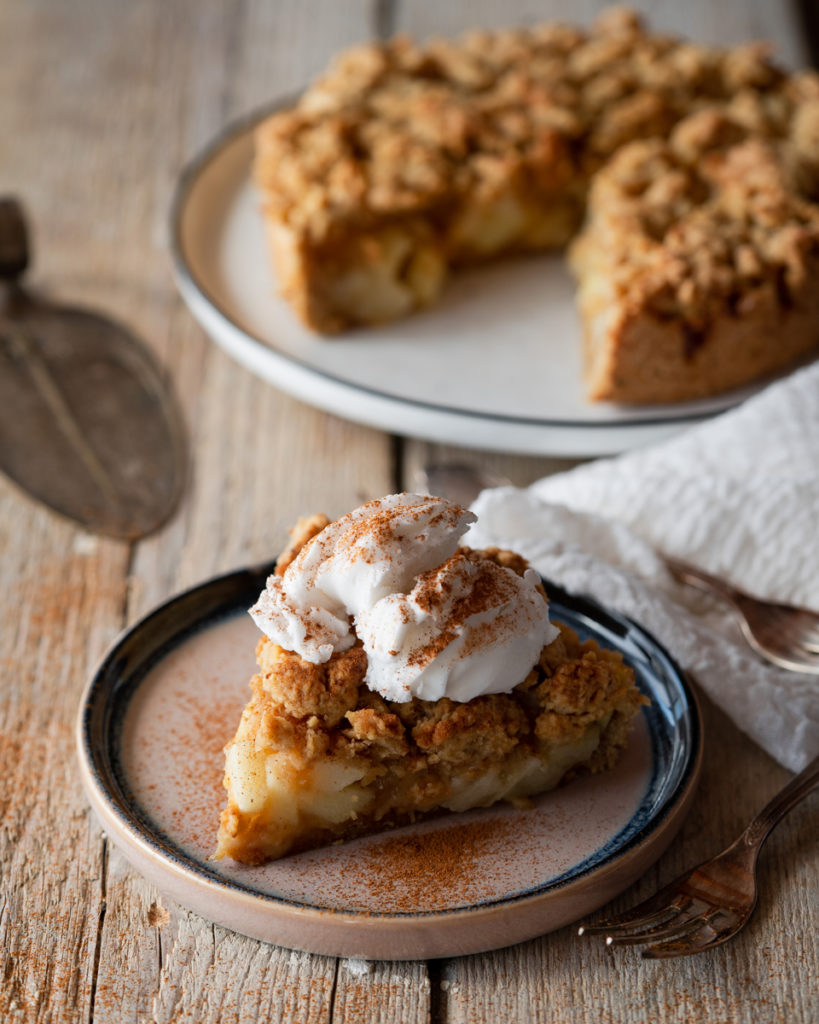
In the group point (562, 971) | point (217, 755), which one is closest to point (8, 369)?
point (217, 755)

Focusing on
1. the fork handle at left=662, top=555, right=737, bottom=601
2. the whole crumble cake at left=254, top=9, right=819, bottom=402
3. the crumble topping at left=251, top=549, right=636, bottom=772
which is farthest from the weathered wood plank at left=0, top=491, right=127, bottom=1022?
the fork handle at left=662, top=555, right=737, bottom=601

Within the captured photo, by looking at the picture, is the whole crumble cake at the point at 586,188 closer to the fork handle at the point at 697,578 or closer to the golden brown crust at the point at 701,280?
the golden brown crust at the point at 701,280

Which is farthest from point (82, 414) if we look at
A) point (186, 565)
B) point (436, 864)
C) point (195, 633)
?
point (436, 864)

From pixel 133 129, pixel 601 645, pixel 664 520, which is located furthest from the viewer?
pixel 133 129

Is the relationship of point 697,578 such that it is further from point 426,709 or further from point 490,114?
point 490,114

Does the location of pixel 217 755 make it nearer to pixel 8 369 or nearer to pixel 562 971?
pixel 562 971

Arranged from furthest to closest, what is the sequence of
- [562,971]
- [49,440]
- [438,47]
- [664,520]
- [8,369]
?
[438,47] < [8,369] < [49,440] < [664,520] < [562,971]

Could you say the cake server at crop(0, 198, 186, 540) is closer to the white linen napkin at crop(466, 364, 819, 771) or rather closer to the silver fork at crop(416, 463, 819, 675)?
the white linen napkin at crop(466, 364, 819, 771)
